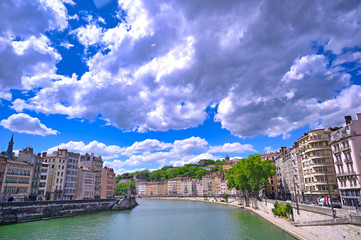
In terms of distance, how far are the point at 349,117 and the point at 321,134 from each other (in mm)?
9533

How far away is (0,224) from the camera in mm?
50781

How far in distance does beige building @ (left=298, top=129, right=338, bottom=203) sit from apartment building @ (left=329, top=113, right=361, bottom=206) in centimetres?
734

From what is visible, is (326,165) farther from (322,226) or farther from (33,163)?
(33,163)

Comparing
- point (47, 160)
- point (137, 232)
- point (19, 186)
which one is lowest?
point (137, 232)

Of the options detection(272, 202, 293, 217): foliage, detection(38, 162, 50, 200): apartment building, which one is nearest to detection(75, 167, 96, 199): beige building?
detection(38, 162, 50, 200): apartment building

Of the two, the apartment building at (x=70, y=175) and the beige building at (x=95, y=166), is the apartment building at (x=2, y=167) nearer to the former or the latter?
the apartment building at (x=70, y=175)

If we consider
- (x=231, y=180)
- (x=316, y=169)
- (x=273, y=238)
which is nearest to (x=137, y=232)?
(x=273, y=238)

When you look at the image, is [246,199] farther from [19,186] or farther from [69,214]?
[19,186]

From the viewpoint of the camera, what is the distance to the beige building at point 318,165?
62.2 metres

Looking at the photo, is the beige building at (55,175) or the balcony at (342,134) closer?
the balcony at (342,134)

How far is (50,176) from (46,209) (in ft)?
77.7

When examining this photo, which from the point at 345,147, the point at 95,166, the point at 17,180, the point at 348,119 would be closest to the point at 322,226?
the point at 345,147

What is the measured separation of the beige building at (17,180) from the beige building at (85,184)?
25946 millimetres

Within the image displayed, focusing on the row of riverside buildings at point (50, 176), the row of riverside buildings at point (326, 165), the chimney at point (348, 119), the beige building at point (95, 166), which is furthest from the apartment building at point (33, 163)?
the chimney at point (348, 119)
